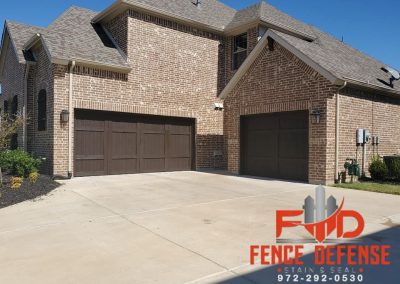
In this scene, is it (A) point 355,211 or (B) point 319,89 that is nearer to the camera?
(A) point 355,211

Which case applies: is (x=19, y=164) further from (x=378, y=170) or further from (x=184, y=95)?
(x=378, y=170)

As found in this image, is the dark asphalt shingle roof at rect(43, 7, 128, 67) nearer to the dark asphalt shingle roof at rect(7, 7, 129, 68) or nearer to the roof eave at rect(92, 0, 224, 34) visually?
the dark asphalt shingle roof at rect(7, 7, 129, 68)

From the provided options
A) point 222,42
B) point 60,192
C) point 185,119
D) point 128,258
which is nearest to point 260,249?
point 128,258

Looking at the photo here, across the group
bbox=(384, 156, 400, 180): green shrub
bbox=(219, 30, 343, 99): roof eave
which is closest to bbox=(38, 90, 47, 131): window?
bbox=(219, 30, 343, 99): roof eave

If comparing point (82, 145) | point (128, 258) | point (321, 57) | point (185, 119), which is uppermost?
point (321, 57)

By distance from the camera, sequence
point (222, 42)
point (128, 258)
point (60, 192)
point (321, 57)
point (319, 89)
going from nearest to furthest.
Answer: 1. point (128, 258)
2. point (60, 192)
3. point (319, 89)
4. point (321, 57)
5. point (222, 42)

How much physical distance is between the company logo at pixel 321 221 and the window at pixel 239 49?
11.0 meters

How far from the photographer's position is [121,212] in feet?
21.6

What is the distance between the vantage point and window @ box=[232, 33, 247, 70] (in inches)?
651

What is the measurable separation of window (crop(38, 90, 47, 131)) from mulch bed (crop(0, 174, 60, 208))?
3173 millimetres

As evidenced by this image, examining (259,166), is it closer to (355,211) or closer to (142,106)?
(142,106)

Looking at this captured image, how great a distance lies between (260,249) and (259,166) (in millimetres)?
8865

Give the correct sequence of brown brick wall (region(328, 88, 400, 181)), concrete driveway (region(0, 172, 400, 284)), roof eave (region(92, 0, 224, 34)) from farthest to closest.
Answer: roof eave (region(92, 0, 224, 34)) → brown brick wall (region(328, 88, 400, 181)) → concrete driveway (region(0, 172, 400, 284))

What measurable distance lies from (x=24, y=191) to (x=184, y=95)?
8.32 metres
